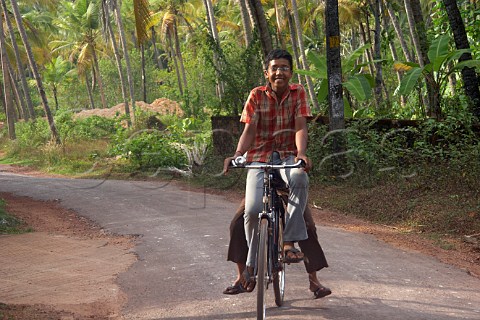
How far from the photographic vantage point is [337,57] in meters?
13.7

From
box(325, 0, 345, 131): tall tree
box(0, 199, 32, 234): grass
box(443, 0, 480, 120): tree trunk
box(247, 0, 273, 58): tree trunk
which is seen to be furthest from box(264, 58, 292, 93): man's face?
box(247, 0, 273, 58): tree trunk

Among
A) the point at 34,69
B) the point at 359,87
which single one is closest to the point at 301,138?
the point at 359,87

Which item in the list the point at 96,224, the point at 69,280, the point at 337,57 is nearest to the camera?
the point at 69,280

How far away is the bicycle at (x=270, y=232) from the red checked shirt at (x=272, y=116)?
8.2 inches

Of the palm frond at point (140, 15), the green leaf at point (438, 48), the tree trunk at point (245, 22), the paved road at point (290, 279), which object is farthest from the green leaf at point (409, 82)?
the tree trunk at point (245, 22)

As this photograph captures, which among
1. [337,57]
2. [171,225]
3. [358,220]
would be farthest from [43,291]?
[337,57]

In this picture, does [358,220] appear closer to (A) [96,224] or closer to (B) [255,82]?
(A) [96,224]

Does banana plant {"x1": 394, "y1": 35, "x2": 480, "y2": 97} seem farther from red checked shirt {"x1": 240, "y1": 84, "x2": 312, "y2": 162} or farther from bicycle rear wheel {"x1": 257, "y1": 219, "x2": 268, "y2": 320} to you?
bicycle rear wheel {"x1": 257, "y1": 219, "x2": 268, "y2": 320}

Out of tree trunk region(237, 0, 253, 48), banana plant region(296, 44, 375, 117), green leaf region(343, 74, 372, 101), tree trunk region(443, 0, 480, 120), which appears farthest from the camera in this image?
tree trunk region(237, 0, 253, 48)

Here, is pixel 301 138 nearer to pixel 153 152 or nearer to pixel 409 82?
pixel 409 82

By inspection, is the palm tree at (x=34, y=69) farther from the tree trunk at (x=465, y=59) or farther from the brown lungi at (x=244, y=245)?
the brown lungi at (x=244, y=245)

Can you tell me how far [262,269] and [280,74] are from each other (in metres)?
1.65

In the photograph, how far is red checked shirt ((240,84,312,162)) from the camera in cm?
582

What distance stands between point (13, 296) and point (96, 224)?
4.67 metres
